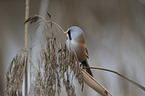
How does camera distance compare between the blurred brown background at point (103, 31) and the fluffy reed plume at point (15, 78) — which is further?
the blurred brown background at point (103, 31)

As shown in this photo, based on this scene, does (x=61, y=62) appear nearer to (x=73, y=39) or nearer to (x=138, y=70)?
(x=73, y=39)

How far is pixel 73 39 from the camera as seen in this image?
0.86 m

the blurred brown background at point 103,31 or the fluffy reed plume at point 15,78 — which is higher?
the blurred brown background at point 103,31

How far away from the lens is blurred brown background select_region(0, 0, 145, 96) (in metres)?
1.28

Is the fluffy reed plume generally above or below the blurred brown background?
below

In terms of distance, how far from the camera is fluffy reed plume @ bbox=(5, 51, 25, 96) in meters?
0.50

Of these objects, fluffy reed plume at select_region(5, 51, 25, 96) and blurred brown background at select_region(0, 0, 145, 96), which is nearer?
fluffy reed plume at select_region(5, 51, 25, 96)

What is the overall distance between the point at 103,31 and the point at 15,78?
1019mm

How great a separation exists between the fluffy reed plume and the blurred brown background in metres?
0.76

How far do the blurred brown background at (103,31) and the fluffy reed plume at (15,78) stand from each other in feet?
2.48

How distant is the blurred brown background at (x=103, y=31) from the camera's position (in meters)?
1.28

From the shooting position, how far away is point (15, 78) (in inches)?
20.5

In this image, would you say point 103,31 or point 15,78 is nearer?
point 15,78

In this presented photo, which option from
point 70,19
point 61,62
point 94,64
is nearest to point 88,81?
point 61,62
